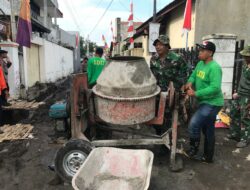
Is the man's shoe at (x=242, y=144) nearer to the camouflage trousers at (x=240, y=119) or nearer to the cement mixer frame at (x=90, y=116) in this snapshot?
the camouflage trousers at (x=240, y=119)

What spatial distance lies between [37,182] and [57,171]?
0.39m

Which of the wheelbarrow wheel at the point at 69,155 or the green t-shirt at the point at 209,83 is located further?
the green t-shirt at the point at 209,83

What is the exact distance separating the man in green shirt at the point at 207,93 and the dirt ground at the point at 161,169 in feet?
1.42

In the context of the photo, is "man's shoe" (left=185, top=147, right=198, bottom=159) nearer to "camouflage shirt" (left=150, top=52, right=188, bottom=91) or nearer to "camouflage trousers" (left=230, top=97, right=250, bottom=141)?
"camouflage shirt" (left=150, top=52, right=188, bottom=91)

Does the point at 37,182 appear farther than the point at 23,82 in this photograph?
No

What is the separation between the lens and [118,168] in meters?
3.54

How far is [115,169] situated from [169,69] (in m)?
2.22

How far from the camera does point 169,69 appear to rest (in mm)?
4934

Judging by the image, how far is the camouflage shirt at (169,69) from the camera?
4.91 m

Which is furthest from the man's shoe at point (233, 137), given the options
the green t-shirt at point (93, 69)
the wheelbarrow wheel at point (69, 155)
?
the wheelbarrow wheel at point (69, 155)

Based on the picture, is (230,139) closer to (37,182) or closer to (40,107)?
(37,182)

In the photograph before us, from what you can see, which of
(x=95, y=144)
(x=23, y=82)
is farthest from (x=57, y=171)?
(x=23, y=82)

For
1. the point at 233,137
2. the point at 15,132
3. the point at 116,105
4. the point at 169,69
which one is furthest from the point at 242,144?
the point at 15,132

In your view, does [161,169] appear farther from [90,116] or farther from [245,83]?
[245,83]
